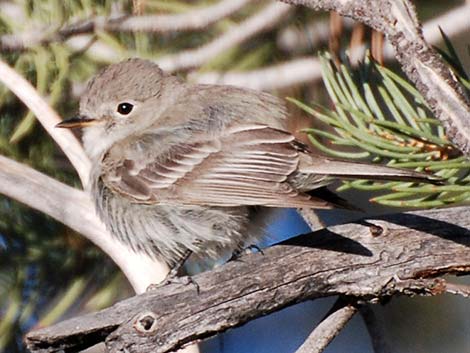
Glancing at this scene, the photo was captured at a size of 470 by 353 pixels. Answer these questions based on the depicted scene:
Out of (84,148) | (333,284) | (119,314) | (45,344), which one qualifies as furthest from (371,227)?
(84,148)

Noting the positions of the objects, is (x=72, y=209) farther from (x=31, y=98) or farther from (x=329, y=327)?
(x=329, y=327)

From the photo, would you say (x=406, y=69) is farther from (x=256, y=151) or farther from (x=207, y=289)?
(x=256, y=151)

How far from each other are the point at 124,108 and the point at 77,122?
242 millimetres

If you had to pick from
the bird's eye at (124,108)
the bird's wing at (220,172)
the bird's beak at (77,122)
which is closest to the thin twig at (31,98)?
the bird's beak at (77,122)

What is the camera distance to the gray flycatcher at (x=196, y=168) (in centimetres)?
203

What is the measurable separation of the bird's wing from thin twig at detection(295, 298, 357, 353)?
0.26m

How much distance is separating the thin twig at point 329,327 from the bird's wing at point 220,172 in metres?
0.26

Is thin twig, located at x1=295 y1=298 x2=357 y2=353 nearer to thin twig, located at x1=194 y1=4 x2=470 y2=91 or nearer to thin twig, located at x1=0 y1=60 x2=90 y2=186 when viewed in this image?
thin twig, located at x1=194 y1=4 x2=470 y2=91

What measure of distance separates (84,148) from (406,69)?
1.08m

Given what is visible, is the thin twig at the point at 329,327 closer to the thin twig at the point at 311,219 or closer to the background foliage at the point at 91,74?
the background foliage at the point at 91,74

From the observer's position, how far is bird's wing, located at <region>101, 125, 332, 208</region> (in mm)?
2012

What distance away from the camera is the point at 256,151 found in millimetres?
2078

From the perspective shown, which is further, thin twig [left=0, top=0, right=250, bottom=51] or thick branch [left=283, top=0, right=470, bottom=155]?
thin twig [left=0, top=0, right=250, bottom=51]

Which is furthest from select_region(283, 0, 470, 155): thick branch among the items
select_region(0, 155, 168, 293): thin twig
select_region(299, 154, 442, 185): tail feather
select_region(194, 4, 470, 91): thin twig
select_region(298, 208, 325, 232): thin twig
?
select_region(0, 155, 168, 293): thin twig
